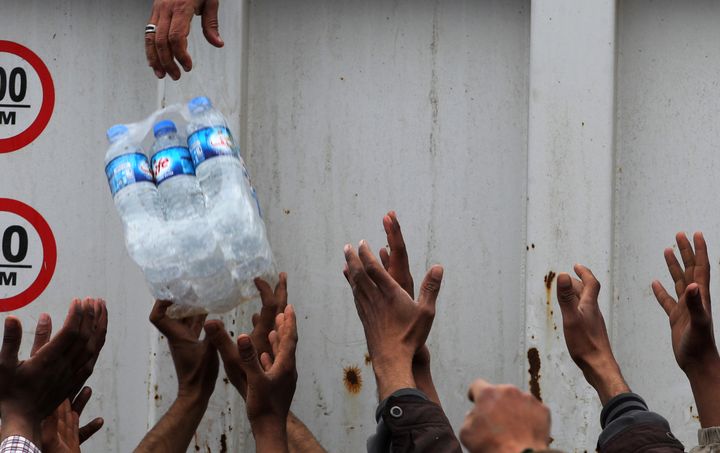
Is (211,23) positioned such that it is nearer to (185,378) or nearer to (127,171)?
(127,171)

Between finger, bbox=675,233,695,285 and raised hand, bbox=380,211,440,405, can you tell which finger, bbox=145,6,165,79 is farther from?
finger, bbox=675,233,695,285

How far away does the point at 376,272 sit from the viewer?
1.97 metres

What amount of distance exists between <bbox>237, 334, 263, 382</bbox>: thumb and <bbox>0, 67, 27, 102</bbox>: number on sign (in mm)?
963

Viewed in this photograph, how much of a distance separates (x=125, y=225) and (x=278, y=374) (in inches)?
20.9

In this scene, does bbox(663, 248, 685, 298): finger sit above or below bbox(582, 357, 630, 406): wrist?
above

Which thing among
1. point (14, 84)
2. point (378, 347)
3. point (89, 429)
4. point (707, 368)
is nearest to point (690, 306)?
point (707, 368)

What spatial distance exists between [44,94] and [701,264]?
61.0 inches

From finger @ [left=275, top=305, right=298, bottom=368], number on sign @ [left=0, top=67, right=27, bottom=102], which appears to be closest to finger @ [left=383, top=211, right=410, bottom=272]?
finger @ [left=275, top=305, right=298, bottom=368]

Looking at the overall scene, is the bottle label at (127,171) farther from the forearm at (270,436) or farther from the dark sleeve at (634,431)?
the dark sleeve at (634,431)

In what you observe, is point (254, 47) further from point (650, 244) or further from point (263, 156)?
point (650, 244)

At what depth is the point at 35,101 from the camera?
2.53 meters

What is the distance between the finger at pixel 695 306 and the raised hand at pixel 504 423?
0.65m

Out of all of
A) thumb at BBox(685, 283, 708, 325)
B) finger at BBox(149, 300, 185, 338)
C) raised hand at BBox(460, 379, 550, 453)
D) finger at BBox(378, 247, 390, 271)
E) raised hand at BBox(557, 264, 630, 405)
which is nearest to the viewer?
raised hand at BBox(460, 379, 550, 453)

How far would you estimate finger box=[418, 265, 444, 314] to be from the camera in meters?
1.95
